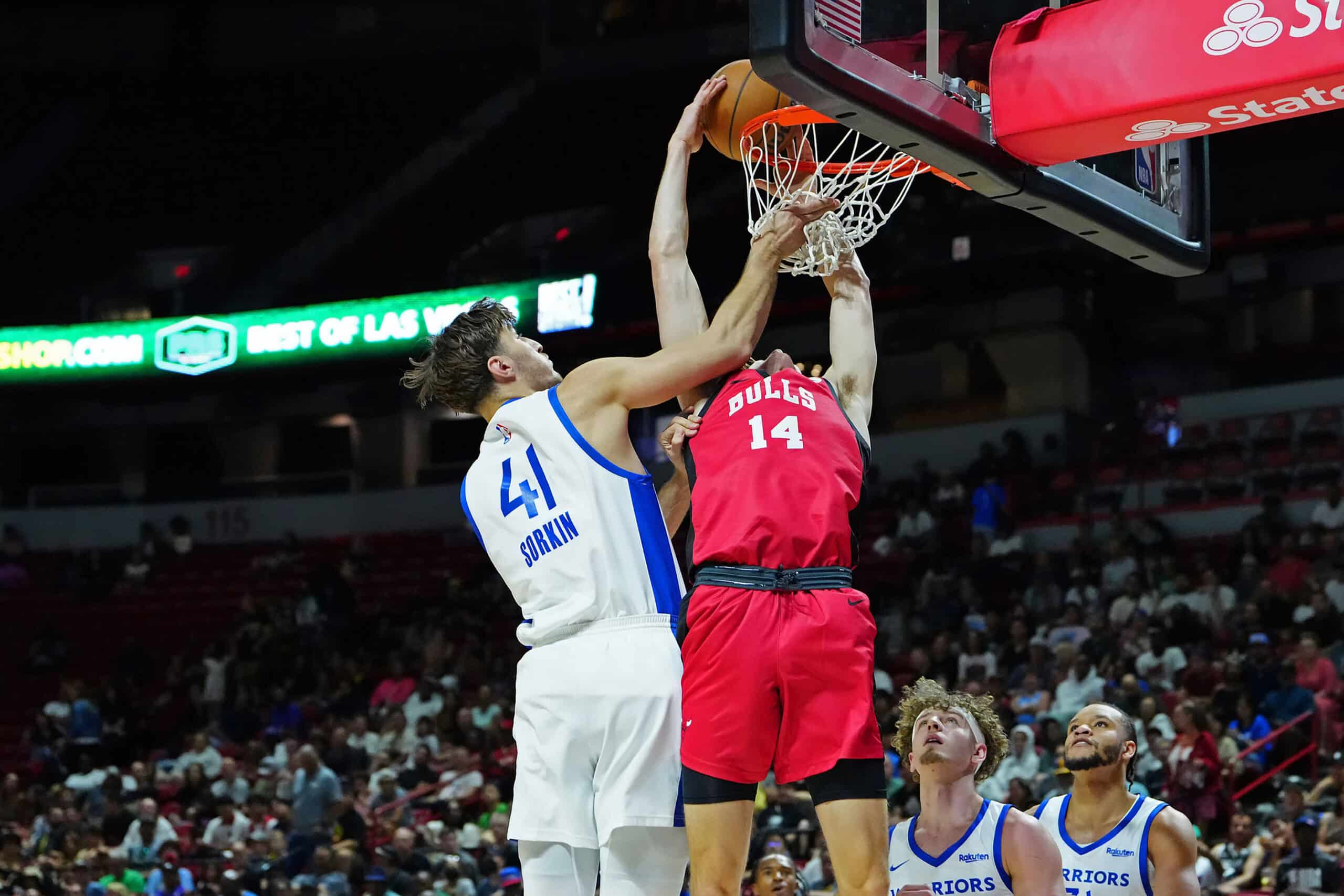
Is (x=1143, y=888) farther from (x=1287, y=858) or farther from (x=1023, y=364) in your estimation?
(x=1023, y=364)

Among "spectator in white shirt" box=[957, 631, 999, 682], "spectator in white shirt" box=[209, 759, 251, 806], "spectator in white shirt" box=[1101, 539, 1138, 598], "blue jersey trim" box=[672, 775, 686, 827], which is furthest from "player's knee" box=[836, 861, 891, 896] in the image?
"spectator in white shirt" box=[209, 759, 251, 806]

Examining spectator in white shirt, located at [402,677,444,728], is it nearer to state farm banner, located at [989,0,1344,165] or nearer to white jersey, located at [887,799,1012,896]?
white jersey, located at [887,799,1012,896]

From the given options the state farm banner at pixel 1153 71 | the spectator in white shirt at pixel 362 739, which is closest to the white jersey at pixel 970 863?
the state farm banner at pixel 1153 71

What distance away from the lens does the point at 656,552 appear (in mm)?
3877

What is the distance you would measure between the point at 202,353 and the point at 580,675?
1952cm

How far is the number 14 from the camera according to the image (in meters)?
3.81

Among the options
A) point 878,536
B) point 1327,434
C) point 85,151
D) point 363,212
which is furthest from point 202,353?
point 1327,434

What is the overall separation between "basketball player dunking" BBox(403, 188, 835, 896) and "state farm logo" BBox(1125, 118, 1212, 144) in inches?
35.7

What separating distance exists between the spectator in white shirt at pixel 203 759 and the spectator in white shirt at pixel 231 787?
0.47 m

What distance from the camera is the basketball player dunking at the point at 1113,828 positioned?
5.39 metres

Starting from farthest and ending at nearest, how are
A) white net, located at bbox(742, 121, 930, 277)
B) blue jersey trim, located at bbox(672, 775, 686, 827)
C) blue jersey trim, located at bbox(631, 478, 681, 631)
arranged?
white net, located at bbox(742, 121, 930, 277) < blue jersey trim, located at bbox(631, 478, 681, 631) < blue jersey trim, located at bbox(672, 775, 686, 827)

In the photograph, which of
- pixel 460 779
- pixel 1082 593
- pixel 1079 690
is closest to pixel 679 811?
pixel 1079 690

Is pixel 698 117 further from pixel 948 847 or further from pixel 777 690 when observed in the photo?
pixel 948 847

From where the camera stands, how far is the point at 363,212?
22.8 metres
